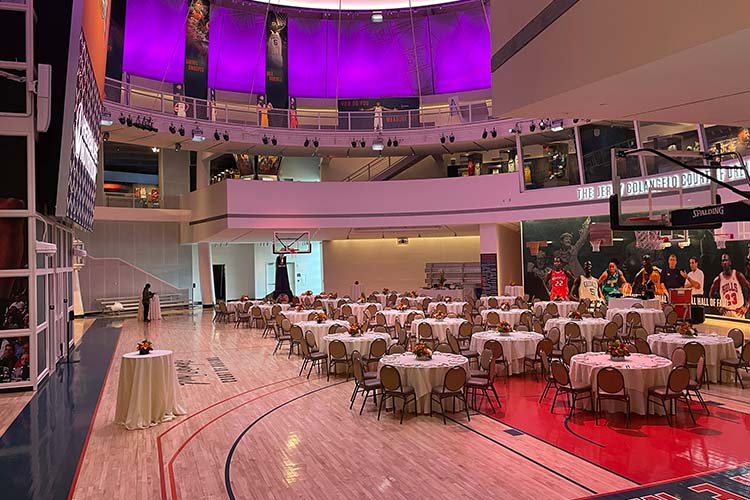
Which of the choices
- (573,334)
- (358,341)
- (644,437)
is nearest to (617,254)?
(573,334)

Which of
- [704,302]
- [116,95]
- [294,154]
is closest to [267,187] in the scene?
[294,154]

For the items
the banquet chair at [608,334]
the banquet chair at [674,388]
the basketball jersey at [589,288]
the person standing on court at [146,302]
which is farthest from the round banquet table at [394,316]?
the person standing on court at [146,302]

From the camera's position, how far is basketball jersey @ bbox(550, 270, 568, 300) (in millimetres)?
21094

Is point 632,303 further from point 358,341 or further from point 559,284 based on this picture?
point 358,341

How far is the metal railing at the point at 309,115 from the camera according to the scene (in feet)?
66.7

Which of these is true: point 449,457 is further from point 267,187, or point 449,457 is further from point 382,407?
point 267,187

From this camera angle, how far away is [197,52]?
70.7ft

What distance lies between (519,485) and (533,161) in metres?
17.1

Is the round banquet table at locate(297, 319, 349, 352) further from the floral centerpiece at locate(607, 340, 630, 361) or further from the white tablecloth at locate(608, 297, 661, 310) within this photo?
the white tablecloth at locate(608, 297, 661, 310)

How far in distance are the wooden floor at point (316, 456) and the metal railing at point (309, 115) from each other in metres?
13.3

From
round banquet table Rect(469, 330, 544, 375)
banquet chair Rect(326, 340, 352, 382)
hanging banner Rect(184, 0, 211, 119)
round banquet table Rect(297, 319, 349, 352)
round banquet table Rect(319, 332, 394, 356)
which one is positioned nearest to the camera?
banquet chair Rect(326, 340, 352, 382)

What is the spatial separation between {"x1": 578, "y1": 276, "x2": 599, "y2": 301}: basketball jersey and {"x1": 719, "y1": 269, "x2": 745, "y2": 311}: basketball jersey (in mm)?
4374

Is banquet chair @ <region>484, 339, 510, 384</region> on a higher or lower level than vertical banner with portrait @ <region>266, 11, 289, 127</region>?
lower

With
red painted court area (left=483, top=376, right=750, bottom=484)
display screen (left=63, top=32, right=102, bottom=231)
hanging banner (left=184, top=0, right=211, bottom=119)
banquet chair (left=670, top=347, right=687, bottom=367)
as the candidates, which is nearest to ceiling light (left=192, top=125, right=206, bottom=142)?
hanging banner (left=184, top=0, right=211, bottom=119)
